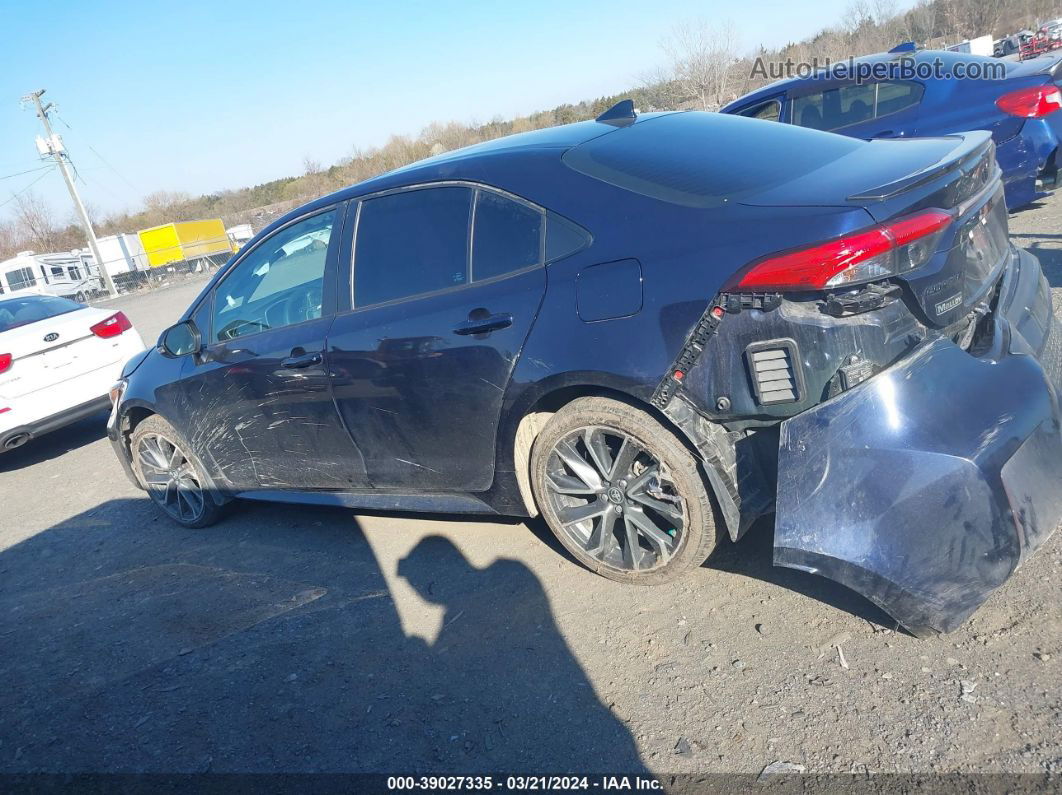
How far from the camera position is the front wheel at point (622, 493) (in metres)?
2.96

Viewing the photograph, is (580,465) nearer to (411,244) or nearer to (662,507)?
(662,507)

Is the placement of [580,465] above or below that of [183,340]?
below

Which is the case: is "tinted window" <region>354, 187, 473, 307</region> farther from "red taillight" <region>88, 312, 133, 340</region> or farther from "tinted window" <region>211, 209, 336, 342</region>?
"red taillight" <region>88, 312, 133, 340</region>

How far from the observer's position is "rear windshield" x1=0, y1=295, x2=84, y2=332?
750 cm

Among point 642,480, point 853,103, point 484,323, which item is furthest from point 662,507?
point 853,103

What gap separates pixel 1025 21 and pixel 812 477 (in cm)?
5008

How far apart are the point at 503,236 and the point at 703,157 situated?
0.87m

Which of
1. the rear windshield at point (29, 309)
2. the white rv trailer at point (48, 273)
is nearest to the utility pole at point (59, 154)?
the white rv trailer at point (48, 273)

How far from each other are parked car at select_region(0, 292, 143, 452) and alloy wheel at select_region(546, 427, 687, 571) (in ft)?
18.2

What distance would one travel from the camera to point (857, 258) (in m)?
2.44

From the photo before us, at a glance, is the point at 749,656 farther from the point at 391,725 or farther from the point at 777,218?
the point at 777,218

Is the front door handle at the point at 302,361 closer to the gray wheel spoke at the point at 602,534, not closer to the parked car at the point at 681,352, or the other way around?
the parked car at the point at 681,352

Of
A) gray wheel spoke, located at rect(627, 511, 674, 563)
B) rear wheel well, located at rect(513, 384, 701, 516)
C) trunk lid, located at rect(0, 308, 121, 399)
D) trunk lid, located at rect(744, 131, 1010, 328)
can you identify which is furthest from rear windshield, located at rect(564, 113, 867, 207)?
trunk lid, located at rect(0, 308, 121, 399)

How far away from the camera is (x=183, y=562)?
4562 mm
